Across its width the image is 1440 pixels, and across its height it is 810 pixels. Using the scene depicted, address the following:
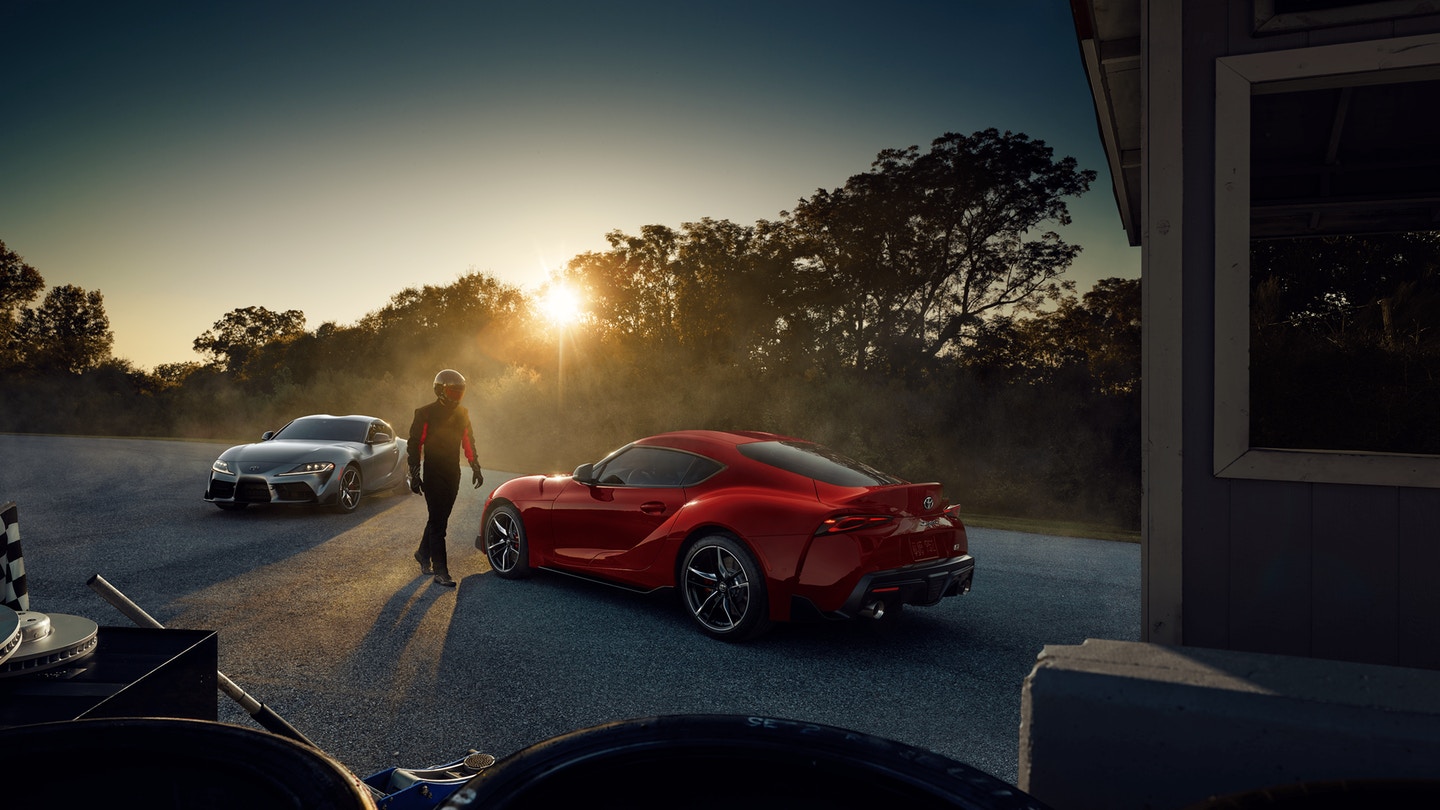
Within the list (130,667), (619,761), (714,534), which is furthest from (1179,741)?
(714,534)

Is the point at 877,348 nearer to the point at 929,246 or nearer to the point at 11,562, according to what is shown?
the point at 929,246

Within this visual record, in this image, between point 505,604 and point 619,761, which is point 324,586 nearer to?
point 505,604

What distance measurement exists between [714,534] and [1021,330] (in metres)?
20.3

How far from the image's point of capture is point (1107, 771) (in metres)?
2.14

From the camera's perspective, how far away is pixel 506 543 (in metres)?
7.38

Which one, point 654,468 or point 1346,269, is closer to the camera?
point 654,468

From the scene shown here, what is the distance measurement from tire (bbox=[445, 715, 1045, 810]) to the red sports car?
351 centimetres

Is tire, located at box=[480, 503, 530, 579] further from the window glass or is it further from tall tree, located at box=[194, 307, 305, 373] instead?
tall tree, located at box=[194, 307, 305, 373]

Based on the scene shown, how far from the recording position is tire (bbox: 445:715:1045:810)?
1.39m

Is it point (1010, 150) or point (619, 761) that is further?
point (1010, 150)

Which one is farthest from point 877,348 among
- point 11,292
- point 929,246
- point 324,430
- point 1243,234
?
point 11,292

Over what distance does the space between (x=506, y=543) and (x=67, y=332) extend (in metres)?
61.7

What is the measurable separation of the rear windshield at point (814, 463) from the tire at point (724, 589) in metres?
0.66

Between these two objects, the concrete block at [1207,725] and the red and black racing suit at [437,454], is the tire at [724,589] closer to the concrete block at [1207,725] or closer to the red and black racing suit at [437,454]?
the red and black racing suit at [437,454]
